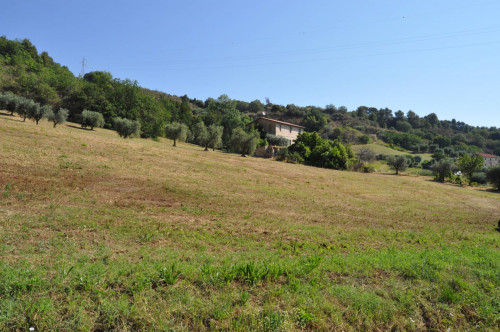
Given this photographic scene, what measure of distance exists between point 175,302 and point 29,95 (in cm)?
8842

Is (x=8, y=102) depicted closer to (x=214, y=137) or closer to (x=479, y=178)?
(x=214, y=137)

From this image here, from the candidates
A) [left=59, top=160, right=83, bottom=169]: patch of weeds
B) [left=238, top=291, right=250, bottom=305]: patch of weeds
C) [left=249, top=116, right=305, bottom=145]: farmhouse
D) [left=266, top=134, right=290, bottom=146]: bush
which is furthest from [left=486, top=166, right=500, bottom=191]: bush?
[left=59, top=160, right=83, bottom=169]: patch of weeds

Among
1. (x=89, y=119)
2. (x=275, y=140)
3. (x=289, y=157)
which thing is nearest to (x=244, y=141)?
Answer: (x=289, y=157)

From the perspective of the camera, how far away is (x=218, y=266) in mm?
5820

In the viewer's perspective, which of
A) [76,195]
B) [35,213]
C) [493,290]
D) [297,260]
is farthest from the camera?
[76,195]

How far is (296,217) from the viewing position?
13148 mm

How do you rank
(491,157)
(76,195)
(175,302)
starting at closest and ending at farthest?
1. (175,302)
2. (76,195)
3. (491,157)

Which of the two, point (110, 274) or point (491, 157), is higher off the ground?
point (491, 157)

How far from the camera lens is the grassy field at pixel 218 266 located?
404 centimetres

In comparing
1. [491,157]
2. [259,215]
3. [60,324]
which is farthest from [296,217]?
[491,157]

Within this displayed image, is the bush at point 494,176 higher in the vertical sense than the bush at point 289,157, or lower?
higher

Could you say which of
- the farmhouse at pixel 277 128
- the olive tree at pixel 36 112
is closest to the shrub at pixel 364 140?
the farmhouse at pixel 277 128

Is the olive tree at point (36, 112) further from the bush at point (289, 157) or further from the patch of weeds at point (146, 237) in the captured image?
the patch of weeds at point (146, 237)

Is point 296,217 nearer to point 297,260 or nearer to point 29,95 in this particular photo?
point 297,260
